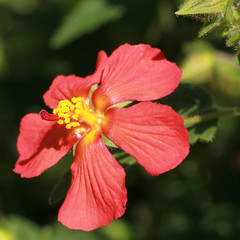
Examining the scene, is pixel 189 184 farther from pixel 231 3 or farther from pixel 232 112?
pixel 231 3

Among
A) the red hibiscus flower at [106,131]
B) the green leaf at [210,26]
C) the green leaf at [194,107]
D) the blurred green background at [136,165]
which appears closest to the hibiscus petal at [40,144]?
the red hibiscus flower at [106,131]

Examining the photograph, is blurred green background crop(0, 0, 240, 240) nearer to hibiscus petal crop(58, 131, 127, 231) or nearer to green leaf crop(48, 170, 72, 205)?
green leaf crop(48, 170, 72, 205)

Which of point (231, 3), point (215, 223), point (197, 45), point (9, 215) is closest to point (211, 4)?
point (231, 3)

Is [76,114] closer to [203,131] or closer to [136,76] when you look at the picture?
[136,76]

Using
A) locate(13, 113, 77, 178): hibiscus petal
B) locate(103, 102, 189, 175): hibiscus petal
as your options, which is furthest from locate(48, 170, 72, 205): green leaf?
locate(103, 102, 189, 175): hibiscus petal

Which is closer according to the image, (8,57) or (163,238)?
(163,238)

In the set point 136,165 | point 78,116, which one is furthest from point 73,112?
point 136,165

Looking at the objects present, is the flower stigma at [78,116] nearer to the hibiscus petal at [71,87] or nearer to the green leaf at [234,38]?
the hibiscus petal at [71,87]
